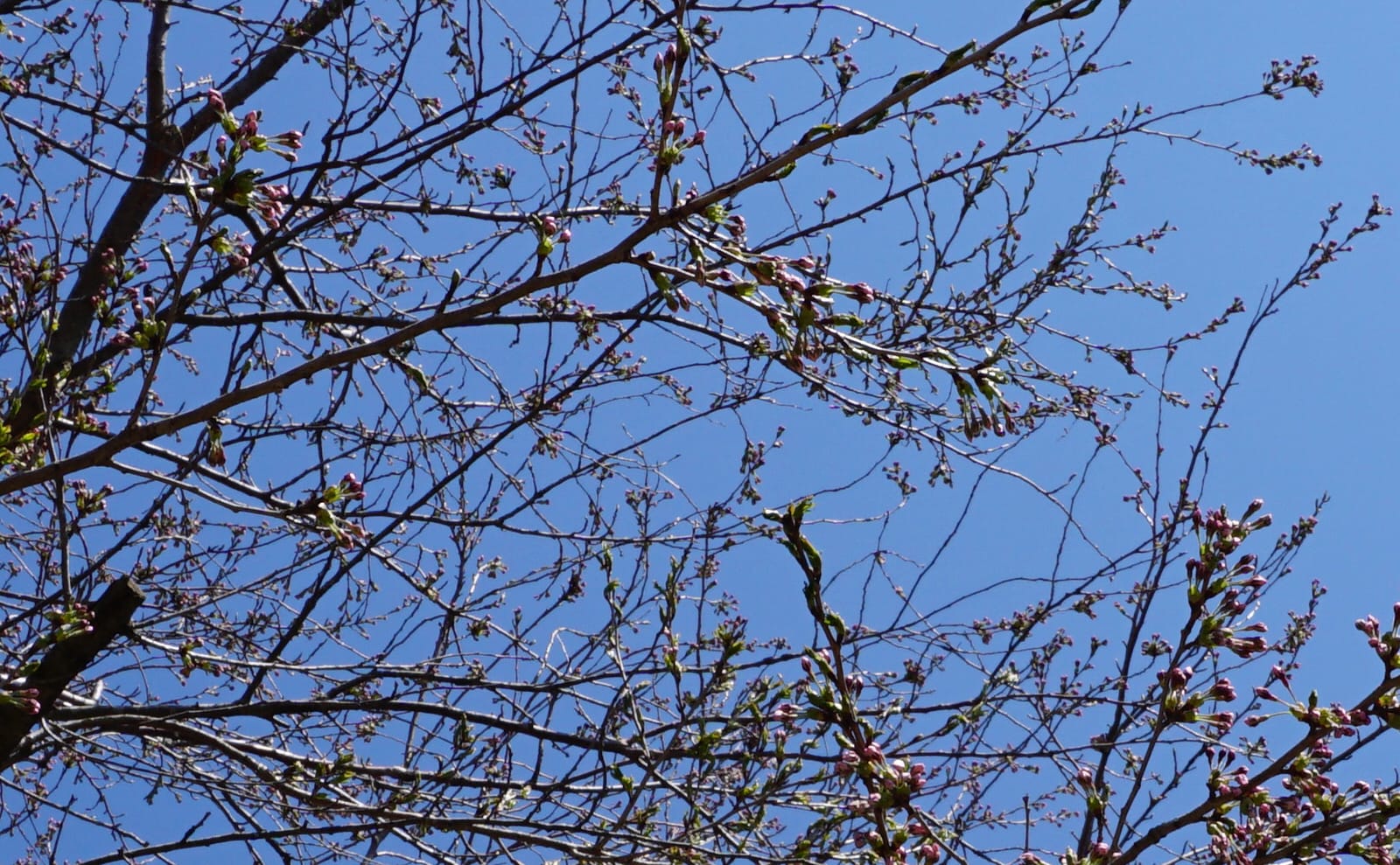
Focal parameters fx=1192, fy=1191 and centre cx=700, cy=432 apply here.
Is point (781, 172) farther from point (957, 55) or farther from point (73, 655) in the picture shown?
point (73, 655)

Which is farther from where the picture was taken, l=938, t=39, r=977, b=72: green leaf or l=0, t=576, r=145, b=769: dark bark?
l=0, t=576, r=145, b=769: dark bark

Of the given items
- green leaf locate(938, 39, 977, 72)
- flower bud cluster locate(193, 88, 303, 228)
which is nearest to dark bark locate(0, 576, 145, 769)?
flower bud cluster locate(193, 88, 303, 228)

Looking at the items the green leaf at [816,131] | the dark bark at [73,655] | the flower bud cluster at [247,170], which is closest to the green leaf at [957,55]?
the green leaf at [816,131]

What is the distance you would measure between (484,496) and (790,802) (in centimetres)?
170

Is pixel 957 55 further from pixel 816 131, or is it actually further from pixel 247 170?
pixel 247 170

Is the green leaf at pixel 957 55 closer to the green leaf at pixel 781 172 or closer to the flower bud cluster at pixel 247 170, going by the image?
the green leaf at pixel 781 172

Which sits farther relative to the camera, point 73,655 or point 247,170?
point 73,655

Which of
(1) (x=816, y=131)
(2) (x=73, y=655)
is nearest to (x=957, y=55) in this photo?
(1) (x=816, y=131)

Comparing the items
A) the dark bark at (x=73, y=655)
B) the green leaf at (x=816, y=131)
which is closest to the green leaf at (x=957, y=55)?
the green leaf at (x=816, y=131)

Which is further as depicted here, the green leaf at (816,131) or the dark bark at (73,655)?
the dark bark at (73,655)

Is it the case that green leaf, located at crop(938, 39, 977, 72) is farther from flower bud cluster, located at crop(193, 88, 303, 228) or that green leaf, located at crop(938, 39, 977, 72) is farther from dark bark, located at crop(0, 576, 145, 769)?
dark bark, located at crop(0, 576, 145, 769)

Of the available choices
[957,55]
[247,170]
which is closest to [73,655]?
[247,170]

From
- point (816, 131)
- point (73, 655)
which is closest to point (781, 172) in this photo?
point (816, 131)

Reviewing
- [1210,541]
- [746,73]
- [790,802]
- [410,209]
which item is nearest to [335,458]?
[410,209]
